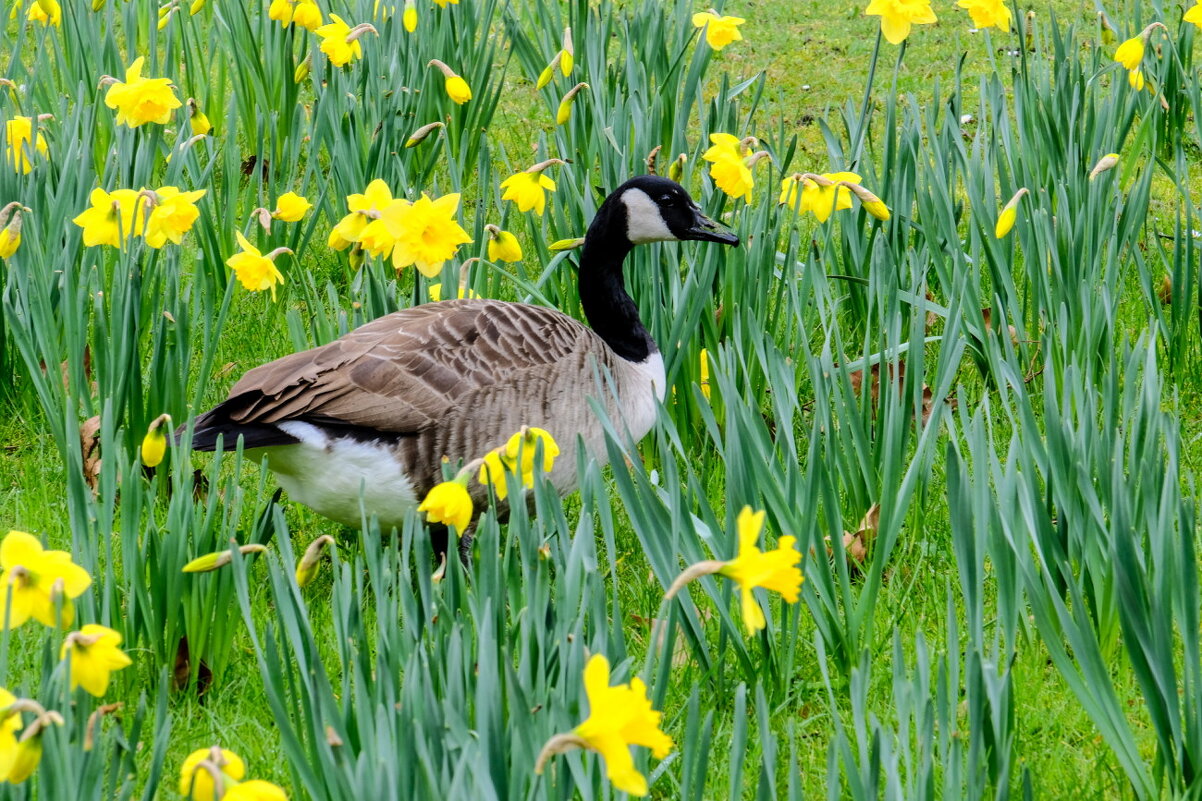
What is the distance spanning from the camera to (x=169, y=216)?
10.5 feet

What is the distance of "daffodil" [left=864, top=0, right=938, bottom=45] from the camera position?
3559mm

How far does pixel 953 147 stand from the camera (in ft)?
12.9

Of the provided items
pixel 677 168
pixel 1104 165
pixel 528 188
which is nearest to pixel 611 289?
pixel 528 188

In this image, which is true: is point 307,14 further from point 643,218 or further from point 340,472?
point 340,472

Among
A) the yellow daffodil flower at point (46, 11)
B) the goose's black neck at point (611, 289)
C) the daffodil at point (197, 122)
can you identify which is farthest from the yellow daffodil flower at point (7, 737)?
the yellow daffodil flower at point (46, 11)

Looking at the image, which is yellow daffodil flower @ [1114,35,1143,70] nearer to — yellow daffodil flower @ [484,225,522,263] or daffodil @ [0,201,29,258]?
yellow daffodil flower @ [484,225,522,263]

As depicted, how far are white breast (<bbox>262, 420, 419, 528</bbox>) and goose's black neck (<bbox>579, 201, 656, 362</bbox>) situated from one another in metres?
0.73

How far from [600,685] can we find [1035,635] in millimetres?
1536

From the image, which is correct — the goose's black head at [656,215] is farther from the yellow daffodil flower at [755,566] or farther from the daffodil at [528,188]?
the yellow daffodil flower at [755,566]

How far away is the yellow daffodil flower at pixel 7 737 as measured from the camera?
1.49 metres

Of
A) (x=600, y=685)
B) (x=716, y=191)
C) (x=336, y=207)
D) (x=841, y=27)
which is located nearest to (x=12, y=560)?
(x=600, y=685)

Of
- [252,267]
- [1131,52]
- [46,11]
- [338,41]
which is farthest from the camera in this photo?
[46,11]

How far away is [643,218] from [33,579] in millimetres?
2030

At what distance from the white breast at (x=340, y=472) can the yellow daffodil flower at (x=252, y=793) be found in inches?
60.8
